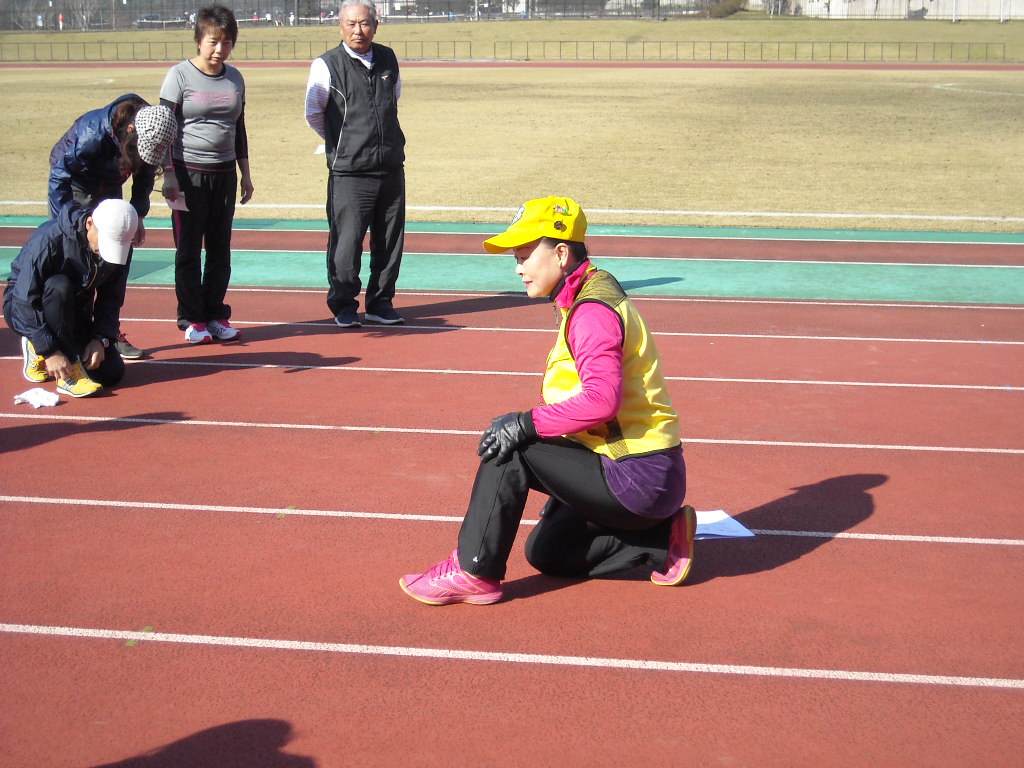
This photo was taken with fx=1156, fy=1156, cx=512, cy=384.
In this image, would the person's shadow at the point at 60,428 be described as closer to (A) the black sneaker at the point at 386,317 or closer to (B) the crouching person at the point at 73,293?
(B) the crouching person at the point at 73,293

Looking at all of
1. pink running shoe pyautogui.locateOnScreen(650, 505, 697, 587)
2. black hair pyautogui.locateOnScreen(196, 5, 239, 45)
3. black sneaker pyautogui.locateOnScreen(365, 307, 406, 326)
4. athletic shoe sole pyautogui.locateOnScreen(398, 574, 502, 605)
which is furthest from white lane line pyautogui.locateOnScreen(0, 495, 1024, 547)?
black sneaker pyautogui.locateOnScreen(365, 307, 406, 326)

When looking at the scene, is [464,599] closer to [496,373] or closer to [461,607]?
[461,607]

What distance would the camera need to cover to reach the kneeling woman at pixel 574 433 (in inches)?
156

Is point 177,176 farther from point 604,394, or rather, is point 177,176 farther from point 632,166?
point 632,166

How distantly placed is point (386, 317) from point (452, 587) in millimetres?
4985

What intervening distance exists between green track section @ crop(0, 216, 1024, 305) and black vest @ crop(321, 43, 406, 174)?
2218 mm

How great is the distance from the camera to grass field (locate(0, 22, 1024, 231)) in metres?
15.6

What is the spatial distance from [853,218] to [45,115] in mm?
21318

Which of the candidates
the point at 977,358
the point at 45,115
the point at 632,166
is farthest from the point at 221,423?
the point at 45,115

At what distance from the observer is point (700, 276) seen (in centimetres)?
1119

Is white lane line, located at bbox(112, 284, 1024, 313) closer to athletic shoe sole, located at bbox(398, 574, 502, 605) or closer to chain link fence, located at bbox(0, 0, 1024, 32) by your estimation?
athletic shoe sole, located at bbox(398, 574, 502, 605)

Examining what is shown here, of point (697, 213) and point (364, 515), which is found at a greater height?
point (697, 213)

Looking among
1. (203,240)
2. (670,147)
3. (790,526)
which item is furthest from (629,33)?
(790,526)

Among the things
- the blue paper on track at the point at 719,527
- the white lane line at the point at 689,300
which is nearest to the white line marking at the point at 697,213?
the white lane line at the point at 689,300
